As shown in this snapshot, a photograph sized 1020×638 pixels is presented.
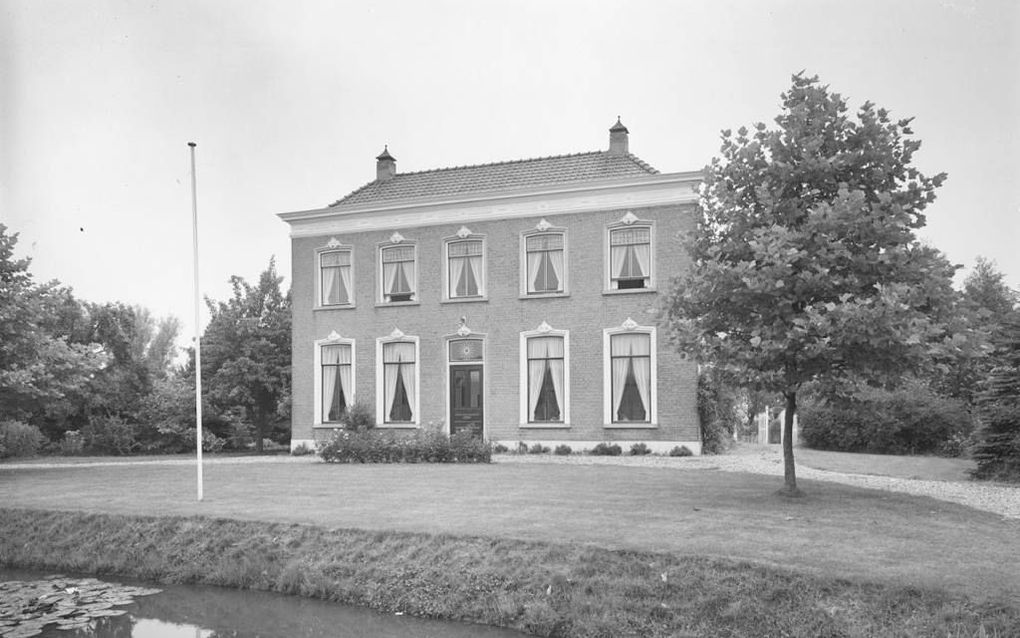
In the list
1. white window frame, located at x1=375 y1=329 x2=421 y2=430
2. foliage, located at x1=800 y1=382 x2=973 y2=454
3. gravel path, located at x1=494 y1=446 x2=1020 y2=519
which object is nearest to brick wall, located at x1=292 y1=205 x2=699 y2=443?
white window frame, located at x1=375 y1=329 x2=421 y2=430

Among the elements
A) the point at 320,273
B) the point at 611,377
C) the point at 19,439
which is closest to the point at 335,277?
the point at 320,273

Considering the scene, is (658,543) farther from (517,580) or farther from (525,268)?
(525,268)

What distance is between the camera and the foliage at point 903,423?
22.2 meters

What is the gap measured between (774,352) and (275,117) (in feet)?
40.0

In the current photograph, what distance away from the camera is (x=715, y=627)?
7234mm

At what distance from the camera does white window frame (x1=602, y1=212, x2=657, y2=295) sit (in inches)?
822

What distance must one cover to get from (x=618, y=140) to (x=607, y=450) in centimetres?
889

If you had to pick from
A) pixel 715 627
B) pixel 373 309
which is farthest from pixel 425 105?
pixel 715 627

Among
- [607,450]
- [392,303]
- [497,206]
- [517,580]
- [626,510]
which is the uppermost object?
[497,206]

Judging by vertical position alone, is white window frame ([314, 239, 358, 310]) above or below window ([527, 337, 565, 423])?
above

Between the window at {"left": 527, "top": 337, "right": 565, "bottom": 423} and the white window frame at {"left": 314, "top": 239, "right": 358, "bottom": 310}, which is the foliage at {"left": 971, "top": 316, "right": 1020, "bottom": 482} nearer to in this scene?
the window at {"left": 527, "top": 337, "right": 565, "bottom": 423}

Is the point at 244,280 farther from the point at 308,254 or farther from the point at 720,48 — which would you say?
the point at 720,48

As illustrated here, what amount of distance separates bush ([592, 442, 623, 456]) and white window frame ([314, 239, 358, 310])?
8.54 meters

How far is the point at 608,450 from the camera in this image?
67.7 ft
